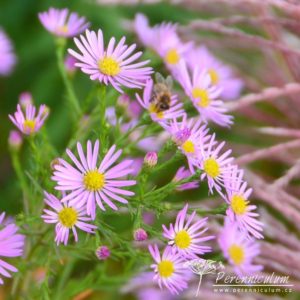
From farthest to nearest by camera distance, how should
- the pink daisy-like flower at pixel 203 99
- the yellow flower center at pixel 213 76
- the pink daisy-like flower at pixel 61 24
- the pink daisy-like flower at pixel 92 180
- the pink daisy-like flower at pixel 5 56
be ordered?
the pink daisy-like flower at pixel 5 56 → the yellow flower center at pixel 213 76 → the pink daisy-like flower at pixel 61 24 → the pink daisy-like flower at pixel 203 99 → the pink daisy-like flower at pixel 92 180

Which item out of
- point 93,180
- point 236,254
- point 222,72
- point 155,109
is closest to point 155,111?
point 155,109

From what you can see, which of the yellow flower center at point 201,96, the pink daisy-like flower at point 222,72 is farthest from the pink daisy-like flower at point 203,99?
the pink daisy-like flower at point 222,72

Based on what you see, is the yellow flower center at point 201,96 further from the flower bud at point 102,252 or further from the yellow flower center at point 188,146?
the flower bud at point 102,252

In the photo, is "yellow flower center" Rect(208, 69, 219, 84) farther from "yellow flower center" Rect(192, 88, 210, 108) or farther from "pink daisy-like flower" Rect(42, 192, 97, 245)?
"pink daisy-like flower" Rect(42, 192, 97, 245)

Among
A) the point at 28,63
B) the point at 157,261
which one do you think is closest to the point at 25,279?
the point at 157,261

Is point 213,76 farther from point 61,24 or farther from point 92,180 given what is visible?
point 92,180

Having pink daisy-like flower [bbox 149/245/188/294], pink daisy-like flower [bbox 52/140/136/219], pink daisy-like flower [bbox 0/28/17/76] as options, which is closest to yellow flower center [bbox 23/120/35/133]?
pink daisy-like flower [bbox 52/140/136/219]
